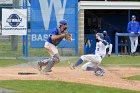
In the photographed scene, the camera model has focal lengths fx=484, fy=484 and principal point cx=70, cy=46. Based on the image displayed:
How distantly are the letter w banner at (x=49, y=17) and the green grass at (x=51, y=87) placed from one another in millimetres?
11070

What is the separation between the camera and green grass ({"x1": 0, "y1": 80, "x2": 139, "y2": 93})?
1165 centimetres

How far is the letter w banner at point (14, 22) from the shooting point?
23938 millimetres

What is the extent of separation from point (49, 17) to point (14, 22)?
70.1 inches

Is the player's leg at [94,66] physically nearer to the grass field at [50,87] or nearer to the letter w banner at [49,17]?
the grass field at [50,87]

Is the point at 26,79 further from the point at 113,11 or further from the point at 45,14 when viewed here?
the point at 113,11

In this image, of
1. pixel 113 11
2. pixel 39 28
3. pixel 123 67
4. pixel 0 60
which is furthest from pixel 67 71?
pixel 113 11

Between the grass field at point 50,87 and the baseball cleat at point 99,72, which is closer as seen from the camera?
the grass field at point 50,87

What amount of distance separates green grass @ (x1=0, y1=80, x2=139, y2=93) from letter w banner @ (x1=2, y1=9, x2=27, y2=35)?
10.8m

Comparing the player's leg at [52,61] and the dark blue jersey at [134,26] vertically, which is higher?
the dark blue jersey at [134,26]

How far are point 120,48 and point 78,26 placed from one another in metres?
3.41

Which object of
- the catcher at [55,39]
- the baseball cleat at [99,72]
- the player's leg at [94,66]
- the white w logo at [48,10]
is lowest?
the baseball cleat at [99,72]

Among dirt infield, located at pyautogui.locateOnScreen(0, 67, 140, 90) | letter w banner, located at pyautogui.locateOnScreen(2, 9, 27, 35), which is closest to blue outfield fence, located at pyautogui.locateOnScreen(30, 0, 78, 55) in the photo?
letter w banner, located at pyautogui.locateOnScreen(2, 9, 27, 35)

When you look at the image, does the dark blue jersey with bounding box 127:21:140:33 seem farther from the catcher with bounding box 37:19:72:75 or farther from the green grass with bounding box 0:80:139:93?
the green grass with bounding box 0:80:139:93

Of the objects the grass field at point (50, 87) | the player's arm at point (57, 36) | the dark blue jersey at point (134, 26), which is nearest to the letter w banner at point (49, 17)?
the dark blue jersey at point (134, 26)
